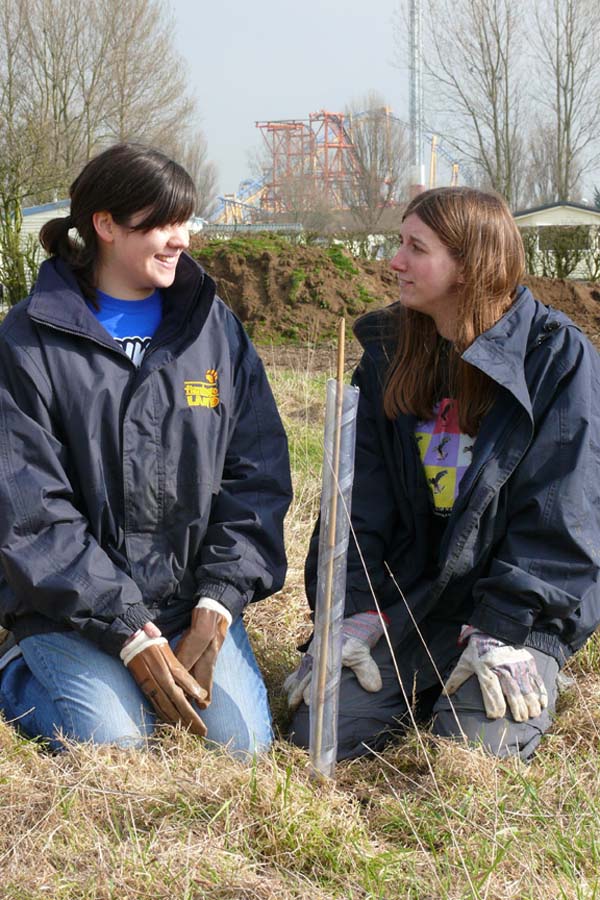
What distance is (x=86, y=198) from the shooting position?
268 cm

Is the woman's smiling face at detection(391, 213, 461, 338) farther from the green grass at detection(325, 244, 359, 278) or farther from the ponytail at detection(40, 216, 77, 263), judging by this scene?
the green grass at detection(325, 244, 359, 278)

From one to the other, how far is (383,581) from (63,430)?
1022 millimetres

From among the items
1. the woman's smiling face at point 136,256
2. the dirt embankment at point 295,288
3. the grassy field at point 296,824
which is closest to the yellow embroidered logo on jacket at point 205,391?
the woman's smiling face at point 136,256

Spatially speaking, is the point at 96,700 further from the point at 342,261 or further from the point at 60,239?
the point at 342,261

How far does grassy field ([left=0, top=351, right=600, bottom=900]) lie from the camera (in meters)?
1.91

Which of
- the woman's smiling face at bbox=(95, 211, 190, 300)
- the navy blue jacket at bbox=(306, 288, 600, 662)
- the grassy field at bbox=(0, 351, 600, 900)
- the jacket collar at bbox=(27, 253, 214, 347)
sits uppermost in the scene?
the woman's smiling face at bbox=(95, 211, 190, 300)

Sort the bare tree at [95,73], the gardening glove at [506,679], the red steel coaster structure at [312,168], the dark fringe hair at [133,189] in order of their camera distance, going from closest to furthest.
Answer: the gardening glove at [506,679]
the dark fringe hair at [133,189]
the bare tree at [95,73]
the red steel coaster structure at [312,168]

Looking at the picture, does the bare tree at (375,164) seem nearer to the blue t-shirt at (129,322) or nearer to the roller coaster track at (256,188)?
the roller coaster track at (256,188)

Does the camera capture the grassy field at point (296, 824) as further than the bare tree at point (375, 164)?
No

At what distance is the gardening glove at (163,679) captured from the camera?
2.48 m

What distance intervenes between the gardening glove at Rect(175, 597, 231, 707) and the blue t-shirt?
0.73 meters

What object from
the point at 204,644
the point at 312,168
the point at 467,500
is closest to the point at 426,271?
the point at 467,500

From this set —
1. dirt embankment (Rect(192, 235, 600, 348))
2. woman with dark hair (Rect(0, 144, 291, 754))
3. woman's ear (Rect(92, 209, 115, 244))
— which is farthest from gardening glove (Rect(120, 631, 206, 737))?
dirt embankment (Rect(192, 235, 600, 348))

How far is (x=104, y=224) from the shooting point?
2688 millimetres
